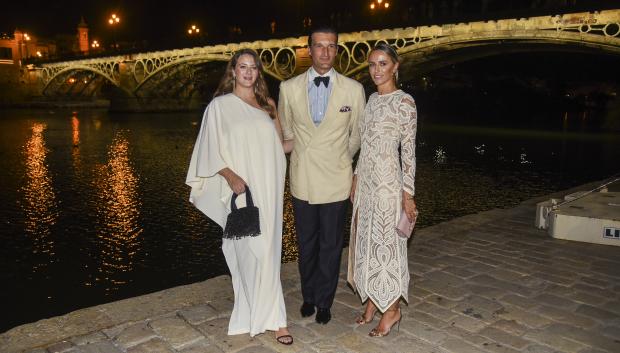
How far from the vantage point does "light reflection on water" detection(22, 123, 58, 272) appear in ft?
21.6

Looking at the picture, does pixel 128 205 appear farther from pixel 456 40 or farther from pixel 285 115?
pixel 456 40

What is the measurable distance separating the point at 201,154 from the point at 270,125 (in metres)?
0.50

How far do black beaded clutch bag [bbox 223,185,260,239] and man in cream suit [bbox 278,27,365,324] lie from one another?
526mm

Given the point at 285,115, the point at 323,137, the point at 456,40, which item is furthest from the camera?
the point at 456,40

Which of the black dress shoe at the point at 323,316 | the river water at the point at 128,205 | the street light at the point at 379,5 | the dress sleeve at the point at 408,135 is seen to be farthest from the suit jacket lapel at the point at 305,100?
the street light at the point at 379,5

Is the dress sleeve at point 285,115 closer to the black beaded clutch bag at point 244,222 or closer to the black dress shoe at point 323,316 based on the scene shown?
the black beaded clutch bag at point 244,222

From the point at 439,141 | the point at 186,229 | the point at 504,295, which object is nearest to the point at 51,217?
the point at 186,229

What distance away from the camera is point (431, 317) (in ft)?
12.0

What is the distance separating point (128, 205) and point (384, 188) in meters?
7.06

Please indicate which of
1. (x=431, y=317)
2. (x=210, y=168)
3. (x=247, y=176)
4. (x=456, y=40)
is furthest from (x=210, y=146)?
(x=456, y=40)

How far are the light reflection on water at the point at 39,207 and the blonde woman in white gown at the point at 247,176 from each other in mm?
3907

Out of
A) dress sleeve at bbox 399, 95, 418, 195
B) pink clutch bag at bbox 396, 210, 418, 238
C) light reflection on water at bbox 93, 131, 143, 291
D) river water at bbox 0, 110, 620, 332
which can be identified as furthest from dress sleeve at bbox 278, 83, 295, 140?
light reflection on water at bbox 93, 131, 143, 291

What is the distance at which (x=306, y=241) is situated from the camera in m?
3.56

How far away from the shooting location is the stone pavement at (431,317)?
317 centimetres
